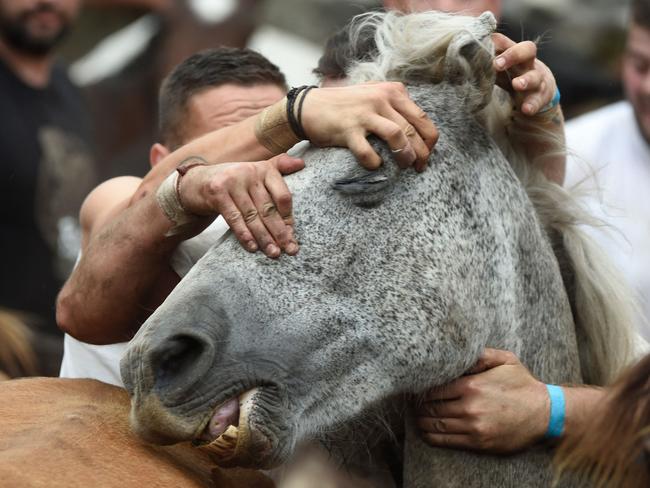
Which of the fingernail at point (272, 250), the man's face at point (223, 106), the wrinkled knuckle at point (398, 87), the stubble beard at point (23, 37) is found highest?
the wrinkled knuckle at point (398, 87)

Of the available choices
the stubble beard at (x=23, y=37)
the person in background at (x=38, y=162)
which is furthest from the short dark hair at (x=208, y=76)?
the stubble beard at (x=23, y=37)

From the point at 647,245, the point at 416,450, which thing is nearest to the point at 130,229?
the point at 416,450

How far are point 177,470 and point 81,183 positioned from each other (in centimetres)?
434

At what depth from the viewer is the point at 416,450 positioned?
262 centimetres

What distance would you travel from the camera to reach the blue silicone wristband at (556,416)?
8.50ft

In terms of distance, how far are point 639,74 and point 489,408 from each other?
2.82m

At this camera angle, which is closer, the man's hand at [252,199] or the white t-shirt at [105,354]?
the man's hand at [252,199]

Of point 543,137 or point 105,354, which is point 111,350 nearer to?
point 105,354

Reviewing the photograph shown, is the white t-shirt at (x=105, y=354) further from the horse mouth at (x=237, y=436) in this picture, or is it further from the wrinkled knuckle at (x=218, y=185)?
the horse mouth at (x=237, y=436)

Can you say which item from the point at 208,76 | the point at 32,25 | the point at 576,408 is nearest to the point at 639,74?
the point at 208,76

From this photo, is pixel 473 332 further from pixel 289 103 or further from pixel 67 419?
pixel 67 419

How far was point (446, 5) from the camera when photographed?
375 cm

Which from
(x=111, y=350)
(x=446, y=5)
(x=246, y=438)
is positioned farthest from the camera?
(x=446, y=5)

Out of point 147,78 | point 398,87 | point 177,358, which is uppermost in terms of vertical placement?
point 398,87
